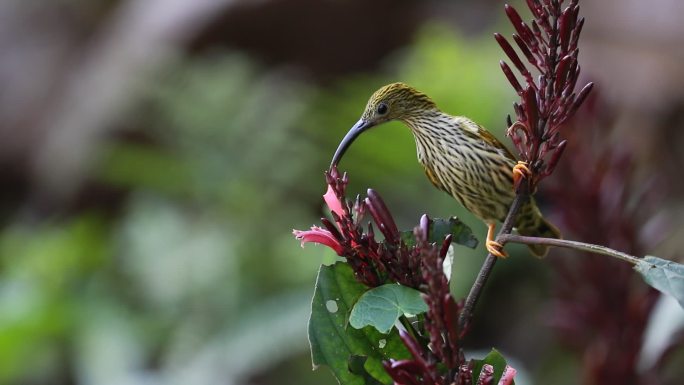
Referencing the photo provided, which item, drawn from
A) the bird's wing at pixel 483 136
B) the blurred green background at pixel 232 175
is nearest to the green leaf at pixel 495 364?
the bird's wing at pixel 483 136

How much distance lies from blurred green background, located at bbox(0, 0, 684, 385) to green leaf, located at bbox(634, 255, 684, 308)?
2019 mm

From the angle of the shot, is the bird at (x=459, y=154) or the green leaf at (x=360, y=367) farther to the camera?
the bird at (x=459, y=154)

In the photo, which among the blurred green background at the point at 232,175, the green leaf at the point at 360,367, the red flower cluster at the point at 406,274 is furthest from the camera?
the blurred green background at the point at 232,175

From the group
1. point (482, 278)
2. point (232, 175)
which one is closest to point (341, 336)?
point (482, 278)

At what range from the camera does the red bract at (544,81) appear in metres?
1.19

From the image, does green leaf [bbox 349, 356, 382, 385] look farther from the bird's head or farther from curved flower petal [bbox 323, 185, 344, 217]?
the bird's head

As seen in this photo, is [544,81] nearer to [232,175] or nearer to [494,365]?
[494,365]

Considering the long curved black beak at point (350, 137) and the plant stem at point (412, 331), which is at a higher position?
the long curved black beak at point (350, 137)

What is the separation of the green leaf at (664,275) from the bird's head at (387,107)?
51 cm

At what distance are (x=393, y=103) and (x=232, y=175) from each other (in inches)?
121

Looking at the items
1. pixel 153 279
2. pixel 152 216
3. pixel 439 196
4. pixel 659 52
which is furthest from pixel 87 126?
pixel 659 52

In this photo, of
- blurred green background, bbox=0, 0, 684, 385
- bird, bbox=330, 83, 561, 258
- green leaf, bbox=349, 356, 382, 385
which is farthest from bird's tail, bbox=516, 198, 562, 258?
Answer: blurred green background, bbox=0, 0, 684, 385

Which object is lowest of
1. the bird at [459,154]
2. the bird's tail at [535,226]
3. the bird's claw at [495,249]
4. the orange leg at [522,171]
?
the bird's claw at [495,249]

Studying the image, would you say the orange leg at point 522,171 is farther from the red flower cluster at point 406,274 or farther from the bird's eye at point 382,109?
the bird's eye at point 382,109
